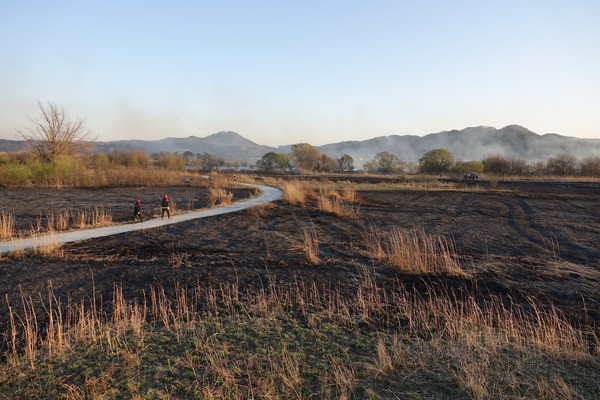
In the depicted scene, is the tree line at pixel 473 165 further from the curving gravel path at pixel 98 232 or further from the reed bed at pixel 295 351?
the reed bed at pixel 295 351

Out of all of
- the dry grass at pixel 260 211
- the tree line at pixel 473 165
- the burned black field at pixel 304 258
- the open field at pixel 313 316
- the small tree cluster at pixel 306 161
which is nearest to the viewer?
the open field at pixel 313 316

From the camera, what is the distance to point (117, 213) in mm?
15070

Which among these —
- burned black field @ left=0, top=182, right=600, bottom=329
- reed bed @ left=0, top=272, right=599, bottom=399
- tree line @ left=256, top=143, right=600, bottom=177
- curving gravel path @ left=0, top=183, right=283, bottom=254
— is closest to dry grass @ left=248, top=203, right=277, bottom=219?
burned black field @ left=0, top=182, right=600, bottom=329

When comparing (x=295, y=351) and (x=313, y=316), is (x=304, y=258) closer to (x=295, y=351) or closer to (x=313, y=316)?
(x=313, y=316)

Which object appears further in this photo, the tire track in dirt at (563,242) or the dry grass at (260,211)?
the dry grass at (260,211)

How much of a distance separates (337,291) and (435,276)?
2799mm

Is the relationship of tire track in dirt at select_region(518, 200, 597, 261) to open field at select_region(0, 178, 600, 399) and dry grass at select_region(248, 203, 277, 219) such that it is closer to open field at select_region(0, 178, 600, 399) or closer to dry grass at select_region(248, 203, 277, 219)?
open field at select_region(0, 178, 600, 399)

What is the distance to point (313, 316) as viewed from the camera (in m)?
5.39

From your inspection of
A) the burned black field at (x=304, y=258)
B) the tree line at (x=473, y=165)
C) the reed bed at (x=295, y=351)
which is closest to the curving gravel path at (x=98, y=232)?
the burned black field at (x=304, y=258)

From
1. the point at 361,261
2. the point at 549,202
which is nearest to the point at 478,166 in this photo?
the point at 549,202

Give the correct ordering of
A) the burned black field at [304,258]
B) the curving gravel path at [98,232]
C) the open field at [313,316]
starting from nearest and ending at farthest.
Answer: the open field at [313,316] → the burned black field at [304,258] → the curving gravel path at [98,232]

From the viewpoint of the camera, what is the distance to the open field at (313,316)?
357 centimetres

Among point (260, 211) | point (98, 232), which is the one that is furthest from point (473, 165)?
point (98, 232)

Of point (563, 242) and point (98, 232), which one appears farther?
point (98, 232)
